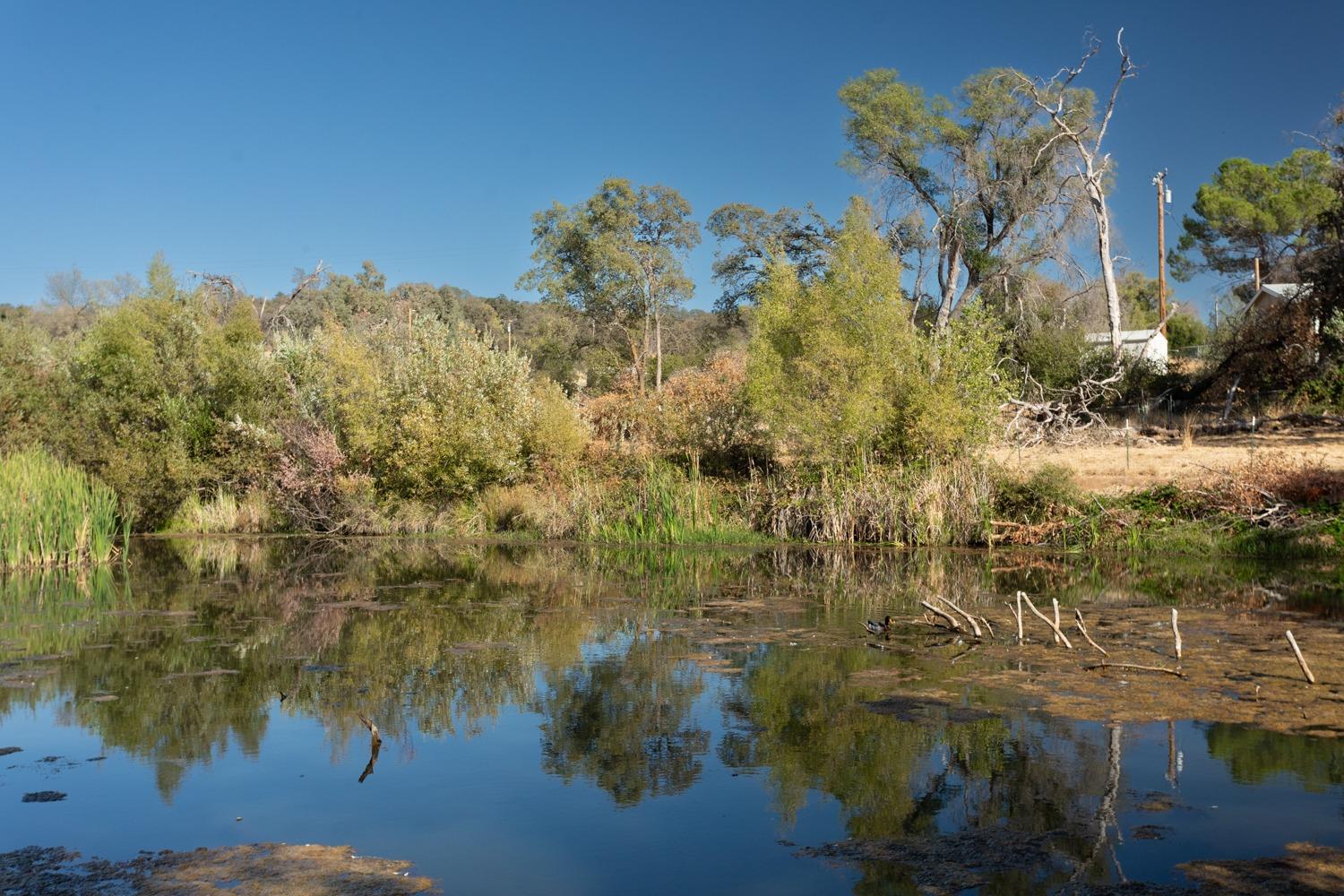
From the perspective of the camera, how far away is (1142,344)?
4184 centimetres

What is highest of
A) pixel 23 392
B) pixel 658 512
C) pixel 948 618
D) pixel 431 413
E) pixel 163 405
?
pixel 23 392

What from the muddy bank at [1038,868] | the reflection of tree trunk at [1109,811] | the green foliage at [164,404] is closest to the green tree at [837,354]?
the green foliage at [164,404]

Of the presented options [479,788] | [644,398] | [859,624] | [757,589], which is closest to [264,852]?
[479,788]

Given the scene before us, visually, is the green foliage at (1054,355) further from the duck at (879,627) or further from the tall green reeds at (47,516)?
the tall green reeds at (47,516)

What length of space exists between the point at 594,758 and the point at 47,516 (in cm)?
1492

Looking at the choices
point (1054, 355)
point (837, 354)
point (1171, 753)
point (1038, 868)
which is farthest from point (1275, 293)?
point (1038, 868)

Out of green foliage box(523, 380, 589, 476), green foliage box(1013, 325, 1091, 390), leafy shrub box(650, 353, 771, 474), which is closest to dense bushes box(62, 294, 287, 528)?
green foliage box(523, 380, 589, 476)

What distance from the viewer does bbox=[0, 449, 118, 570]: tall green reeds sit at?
59.9ft

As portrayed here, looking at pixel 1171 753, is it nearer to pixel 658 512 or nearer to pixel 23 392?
pixel 658 512

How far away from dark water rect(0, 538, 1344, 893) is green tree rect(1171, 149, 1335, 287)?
43123 mm

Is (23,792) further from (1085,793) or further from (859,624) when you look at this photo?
(859,624)

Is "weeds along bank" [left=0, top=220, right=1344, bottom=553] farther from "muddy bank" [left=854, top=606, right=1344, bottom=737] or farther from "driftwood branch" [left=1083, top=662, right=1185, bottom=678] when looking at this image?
"driftwood branch" [left=1083, top=662, right=1185, bottom=678]

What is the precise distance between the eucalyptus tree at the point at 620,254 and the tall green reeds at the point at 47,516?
111 ft

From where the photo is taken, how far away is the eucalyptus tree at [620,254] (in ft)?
173
